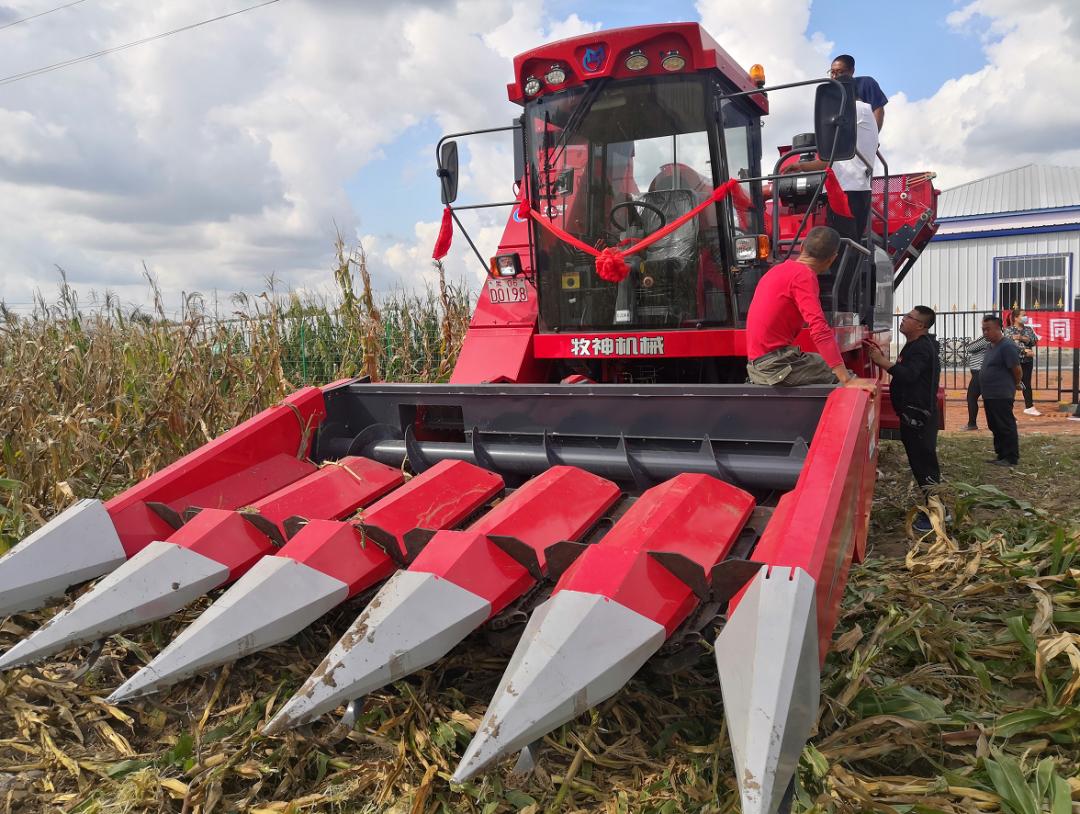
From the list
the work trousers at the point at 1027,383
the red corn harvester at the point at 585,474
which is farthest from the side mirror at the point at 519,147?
the work trousers at the point at 1027,383

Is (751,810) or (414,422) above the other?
(414,422)

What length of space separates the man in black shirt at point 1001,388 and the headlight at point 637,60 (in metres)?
5.37

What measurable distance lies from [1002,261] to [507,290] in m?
21.2

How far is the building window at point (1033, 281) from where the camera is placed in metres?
21.2

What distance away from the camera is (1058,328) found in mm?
13156

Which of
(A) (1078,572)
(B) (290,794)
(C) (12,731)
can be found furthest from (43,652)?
(A) (1078,572)

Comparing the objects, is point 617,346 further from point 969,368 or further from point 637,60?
point 969,368

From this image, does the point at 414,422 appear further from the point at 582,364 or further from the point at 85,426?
the point at 85,426

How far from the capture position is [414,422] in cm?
405

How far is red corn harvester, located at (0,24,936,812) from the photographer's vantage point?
2033mm

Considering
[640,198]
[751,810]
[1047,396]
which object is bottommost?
[1047,396]

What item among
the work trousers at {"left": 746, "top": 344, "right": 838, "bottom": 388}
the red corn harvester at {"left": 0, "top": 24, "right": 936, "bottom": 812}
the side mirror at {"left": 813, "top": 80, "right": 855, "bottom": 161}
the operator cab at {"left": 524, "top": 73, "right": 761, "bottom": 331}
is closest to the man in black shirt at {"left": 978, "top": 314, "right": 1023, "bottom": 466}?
the red corn harvester at {"left": 0, "top": 24, "right": 936, "bottom": 812}

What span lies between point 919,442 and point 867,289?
1.27m

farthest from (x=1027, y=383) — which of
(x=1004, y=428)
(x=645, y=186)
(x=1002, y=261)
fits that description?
(x=1002, y=261)
